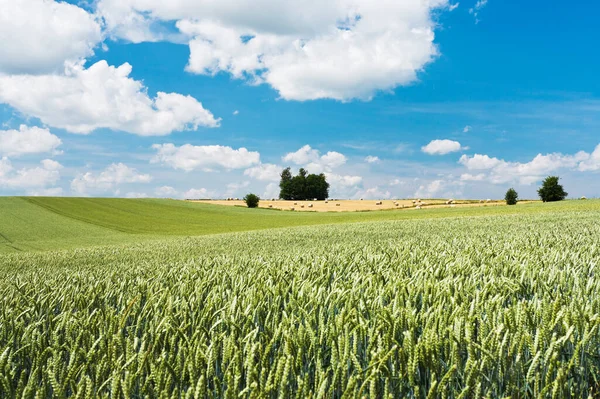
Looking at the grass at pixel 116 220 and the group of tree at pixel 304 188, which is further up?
the group of tree at pixel 304 188

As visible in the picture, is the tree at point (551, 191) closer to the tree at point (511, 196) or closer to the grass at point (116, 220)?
the tree at point (511, 196)

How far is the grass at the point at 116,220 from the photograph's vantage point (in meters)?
26.6

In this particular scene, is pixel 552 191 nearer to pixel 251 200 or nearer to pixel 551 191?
pixel 551 191

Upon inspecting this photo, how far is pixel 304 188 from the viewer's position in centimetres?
11525

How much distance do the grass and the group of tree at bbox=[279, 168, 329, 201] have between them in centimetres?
5231

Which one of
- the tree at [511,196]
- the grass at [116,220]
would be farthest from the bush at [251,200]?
the tree at [511,196]

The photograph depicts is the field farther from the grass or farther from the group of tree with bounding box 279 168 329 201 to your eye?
the group of tree with bounding box 279 168 329 201

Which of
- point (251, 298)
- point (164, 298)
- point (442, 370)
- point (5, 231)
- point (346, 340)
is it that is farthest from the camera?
point (5, 231)

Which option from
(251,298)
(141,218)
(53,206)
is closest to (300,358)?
(251,298)

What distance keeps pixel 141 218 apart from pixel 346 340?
4746 centimetres

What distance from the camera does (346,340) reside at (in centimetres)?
158

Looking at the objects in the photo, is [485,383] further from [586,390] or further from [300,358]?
[300,358]

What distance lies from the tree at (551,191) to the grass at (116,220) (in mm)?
28570

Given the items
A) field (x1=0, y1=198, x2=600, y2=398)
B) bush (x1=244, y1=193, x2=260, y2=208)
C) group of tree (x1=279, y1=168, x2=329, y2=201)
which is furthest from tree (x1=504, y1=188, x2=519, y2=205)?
field (x1=0, y1=198, x2=600, y2=398)
